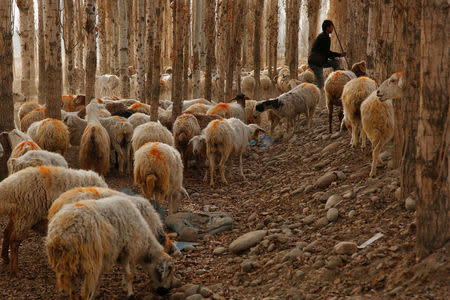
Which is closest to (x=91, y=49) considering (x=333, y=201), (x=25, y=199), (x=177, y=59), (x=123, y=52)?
(x=177, y=59)

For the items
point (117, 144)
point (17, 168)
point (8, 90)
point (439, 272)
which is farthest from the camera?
point (117, 144)

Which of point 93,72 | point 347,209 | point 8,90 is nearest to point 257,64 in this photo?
point 93,72

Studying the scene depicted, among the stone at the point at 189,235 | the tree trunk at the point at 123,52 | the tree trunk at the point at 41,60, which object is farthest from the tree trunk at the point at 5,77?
the tree trunk at the point at 123,52

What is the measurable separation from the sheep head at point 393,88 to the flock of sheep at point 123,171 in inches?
0.6

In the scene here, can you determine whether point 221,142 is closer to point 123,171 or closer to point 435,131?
point 123,171

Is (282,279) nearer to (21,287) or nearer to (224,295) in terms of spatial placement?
(224,295)

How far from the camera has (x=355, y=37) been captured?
1625 cm

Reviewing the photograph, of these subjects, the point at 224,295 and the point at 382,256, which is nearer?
the point at 382,256

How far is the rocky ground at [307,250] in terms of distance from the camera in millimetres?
4836

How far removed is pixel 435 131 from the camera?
4.71m

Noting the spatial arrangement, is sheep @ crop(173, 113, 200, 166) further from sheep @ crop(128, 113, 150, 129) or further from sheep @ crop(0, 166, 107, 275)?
sheep @ crop(0, 166, 107, 275)

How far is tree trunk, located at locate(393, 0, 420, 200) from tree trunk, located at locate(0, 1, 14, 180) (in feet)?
23.0

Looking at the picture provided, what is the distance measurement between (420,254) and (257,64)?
1396cm

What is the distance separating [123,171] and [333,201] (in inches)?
225
